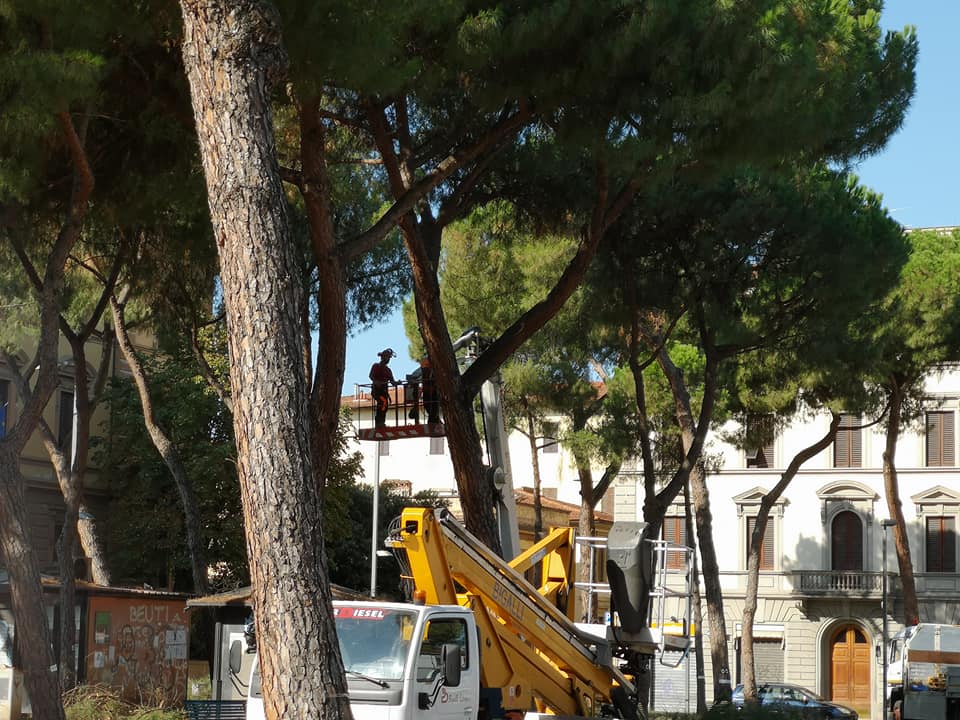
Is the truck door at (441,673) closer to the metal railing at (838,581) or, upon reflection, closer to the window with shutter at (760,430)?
the window with shutter at (760,430)

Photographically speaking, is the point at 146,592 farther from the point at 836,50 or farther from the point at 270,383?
the point at 270,383

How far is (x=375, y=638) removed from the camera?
10.9 m

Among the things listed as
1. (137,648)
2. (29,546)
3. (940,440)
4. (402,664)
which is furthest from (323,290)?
(940,440)

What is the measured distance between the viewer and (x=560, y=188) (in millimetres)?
16953

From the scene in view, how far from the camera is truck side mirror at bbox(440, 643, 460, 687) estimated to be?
10953 mm

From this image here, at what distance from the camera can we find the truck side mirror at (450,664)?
35.9 feet

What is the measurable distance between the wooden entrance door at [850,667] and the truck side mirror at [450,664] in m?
36.1

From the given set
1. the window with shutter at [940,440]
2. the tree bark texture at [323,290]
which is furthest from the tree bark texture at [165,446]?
the window with shutter at [940,440]

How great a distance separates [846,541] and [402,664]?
3644cm

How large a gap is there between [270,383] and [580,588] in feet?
25.4

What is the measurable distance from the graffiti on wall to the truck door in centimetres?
990

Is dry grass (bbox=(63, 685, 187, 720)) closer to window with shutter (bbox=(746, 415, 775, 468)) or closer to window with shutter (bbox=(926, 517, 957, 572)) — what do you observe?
window with shutter (bbox=(746, 415, 775, 468))

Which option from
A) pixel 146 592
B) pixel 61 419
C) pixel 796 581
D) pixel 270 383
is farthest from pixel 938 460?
pixel 270 383

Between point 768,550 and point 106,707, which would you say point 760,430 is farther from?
point 106,707
